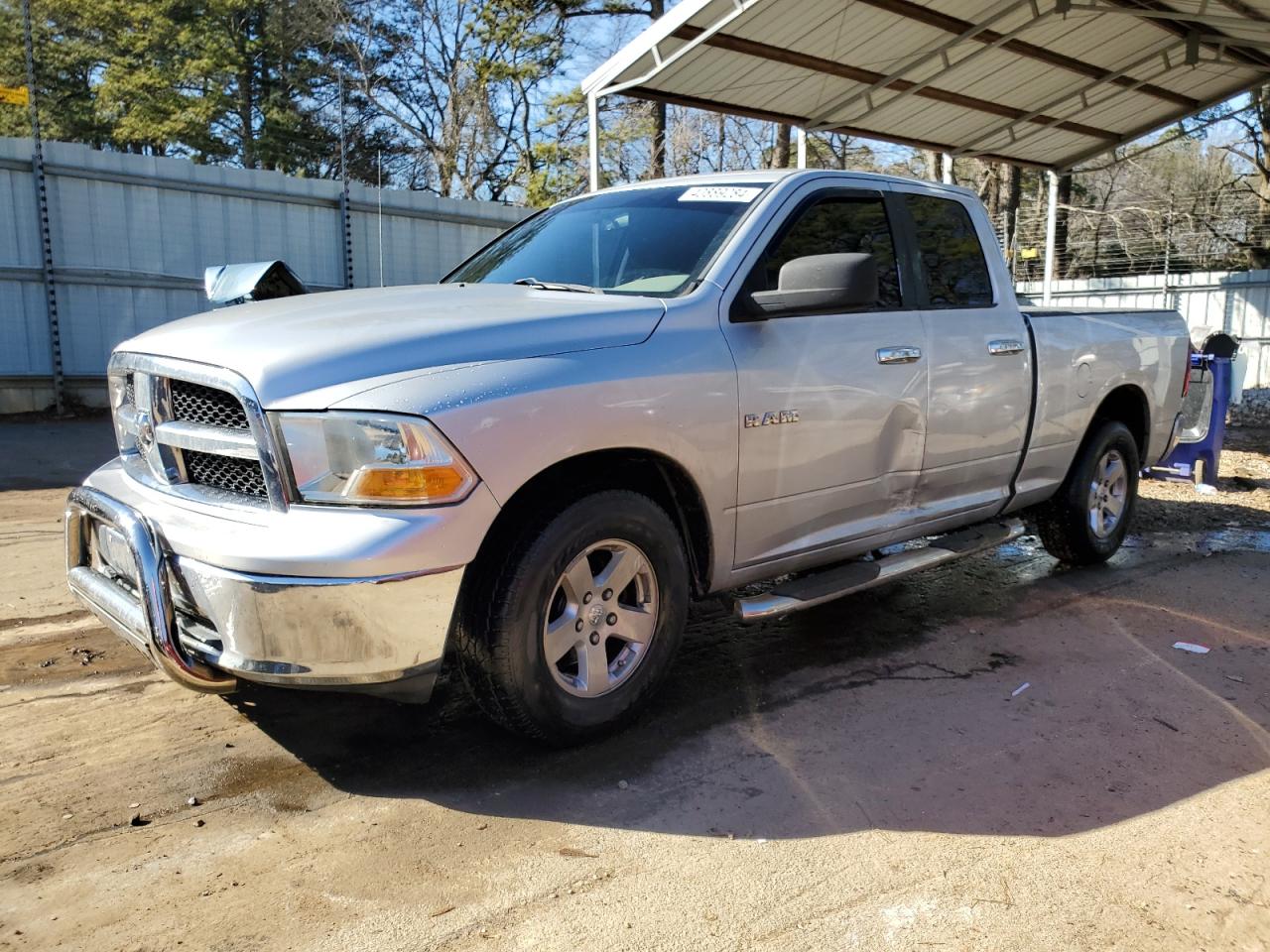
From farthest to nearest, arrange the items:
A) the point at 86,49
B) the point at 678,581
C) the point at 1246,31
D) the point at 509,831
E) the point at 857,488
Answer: the point at 86,49, the point at 1246,31, the point at 857,488, the point at 678,581, the point at 509,831

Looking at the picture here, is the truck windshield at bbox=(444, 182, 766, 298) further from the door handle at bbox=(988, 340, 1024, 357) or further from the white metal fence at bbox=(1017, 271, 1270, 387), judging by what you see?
the white metal fence at bbox=(1017, 271, 1270, 387)

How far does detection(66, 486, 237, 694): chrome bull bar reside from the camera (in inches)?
115

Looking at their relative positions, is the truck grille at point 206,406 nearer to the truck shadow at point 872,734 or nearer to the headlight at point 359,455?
the headlight at point 359,455

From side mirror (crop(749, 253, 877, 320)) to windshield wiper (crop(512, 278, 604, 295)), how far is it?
657mm

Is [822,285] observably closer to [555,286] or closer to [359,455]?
[555,286]

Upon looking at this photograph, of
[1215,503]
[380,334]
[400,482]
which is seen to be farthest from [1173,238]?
[400,482]

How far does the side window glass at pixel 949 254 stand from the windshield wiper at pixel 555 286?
1.74 m

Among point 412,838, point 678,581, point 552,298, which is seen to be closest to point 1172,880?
point 678,581

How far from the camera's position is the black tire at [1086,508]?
592 centimetres

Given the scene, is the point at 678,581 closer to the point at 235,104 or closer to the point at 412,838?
the point at 412,838

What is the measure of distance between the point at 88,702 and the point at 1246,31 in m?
12.1

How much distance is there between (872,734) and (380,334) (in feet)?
7.38

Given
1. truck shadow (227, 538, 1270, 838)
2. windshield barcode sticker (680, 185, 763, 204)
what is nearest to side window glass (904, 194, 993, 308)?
windshield barcode sticker (680, 185, 763, 204)

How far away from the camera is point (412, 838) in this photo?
9.70 ft
